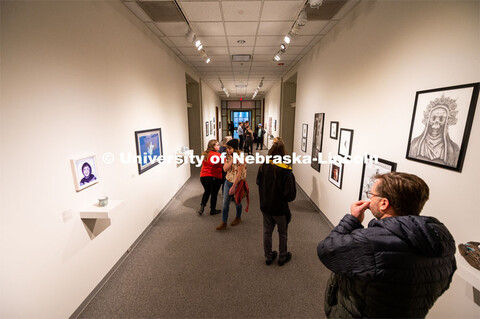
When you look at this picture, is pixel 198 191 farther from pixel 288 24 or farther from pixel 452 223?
pixel 452 223

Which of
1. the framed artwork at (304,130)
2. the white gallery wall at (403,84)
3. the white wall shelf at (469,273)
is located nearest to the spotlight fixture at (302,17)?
the white gallery wall at (403,84)

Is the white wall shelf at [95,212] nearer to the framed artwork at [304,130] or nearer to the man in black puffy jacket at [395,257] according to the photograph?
the man in black puffy jacket at [395,257]

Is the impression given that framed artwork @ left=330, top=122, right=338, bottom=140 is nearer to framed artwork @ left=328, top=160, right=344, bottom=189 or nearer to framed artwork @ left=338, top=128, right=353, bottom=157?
framed artwork @ left=338, top=128, right=353, bottom=157

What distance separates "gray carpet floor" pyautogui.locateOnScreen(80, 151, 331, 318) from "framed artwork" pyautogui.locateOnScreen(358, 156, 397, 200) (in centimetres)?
113

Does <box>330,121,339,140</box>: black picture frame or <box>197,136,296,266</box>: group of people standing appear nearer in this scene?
<box>197,136,296,266</box>: group of people standing

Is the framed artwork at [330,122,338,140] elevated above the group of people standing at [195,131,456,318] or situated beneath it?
elevated above

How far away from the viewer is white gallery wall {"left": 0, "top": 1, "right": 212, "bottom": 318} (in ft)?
4.52

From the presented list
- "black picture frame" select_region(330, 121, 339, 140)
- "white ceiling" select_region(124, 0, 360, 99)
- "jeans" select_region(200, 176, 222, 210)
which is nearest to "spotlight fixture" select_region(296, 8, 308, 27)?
"white ceiling" select_region(124, 0, 360, 99)

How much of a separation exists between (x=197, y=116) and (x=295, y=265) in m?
5.86

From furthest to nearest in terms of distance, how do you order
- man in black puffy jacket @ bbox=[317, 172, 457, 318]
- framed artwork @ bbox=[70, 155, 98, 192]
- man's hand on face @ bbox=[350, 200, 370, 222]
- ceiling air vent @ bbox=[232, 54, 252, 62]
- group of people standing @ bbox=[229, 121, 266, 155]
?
group of people standing @ bbox=[229, 121, 266, 155] → ceiling air vent @ bbox=[232, 54, 252, 62] → framed artwork @ bbox=[70, 155, 98, 192] → man's hand on face @ bbox=[350, 200, 370, 222] → man in black puffy jacket @ bbox=[317, 172, 457, 318]

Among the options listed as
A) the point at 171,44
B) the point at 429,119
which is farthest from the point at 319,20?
the point at 171,44

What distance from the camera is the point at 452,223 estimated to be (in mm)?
1475

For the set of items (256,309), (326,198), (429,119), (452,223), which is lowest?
(256,309)

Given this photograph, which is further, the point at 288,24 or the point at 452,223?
the point at 288,24
